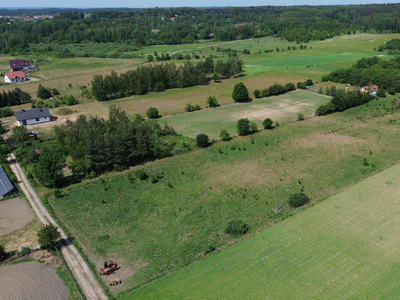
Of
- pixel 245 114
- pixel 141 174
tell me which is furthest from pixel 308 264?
pixel 245 114

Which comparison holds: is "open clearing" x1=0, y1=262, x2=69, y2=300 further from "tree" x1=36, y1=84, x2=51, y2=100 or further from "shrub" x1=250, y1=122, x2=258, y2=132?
"tree" x1=36, y1=84, x2=51, y2=100

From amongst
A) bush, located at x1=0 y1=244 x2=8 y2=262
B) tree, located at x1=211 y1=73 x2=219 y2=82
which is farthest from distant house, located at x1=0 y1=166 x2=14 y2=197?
tree, located at x1=211 y1=73 x2=219 y2=82

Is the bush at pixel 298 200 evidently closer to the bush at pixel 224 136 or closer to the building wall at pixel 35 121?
the bush at pixel 224 136

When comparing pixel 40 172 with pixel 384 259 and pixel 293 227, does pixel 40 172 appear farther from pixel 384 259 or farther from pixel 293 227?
pixel 384 259

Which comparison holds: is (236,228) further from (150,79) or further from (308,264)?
(150,79)

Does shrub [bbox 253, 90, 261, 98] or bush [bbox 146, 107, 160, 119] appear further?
shrub [bbox 253, 90, 261, 98]
